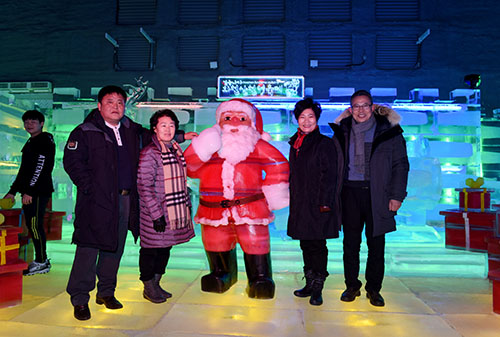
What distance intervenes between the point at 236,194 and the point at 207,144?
0.43m

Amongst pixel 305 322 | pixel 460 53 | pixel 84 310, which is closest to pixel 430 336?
pixel 305 322

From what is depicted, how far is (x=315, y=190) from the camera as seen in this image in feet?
8.36

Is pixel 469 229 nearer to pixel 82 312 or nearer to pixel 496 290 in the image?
pixel 496 290

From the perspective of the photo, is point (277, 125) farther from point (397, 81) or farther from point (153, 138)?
point (153, 138)

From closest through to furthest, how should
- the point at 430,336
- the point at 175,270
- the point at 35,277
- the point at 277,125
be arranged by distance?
the point at 430,336
the point at 35,277
the point at 175,270
the point at 277,125

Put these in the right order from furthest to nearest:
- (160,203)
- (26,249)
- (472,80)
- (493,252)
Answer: (472,80), (26,249), (493,252), (160,203)

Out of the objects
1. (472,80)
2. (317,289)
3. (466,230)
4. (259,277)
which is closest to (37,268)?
(259,277)

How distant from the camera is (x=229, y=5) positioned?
7148 millimetres


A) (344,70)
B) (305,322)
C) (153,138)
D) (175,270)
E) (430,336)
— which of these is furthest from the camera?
(344,70)

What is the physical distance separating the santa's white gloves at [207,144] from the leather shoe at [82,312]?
4.10 ft

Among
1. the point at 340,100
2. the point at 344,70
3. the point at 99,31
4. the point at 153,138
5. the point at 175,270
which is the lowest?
the point at 175,270

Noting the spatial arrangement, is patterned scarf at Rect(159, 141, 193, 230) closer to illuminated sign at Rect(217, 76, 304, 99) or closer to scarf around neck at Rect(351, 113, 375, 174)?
scarf around neck at Rect(351, 113, 375, 174)

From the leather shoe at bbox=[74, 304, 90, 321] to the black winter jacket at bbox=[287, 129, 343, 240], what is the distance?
1.43 meters

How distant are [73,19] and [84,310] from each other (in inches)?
279
